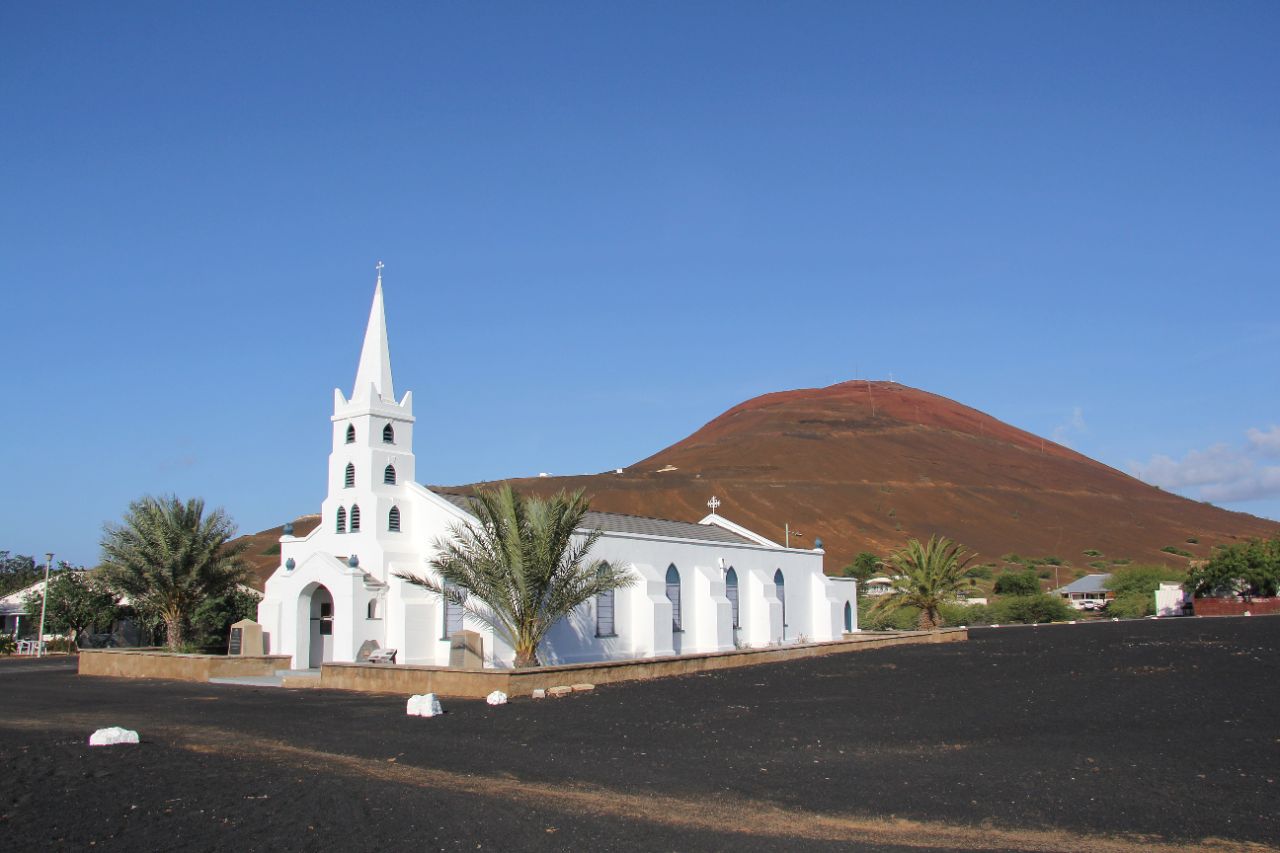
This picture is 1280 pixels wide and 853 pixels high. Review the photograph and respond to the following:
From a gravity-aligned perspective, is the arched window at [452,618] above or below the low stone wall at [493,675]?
above

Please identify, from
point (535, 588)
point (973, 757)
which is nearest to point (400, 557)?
point (535, 588)

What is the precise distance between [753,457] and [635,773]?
4809 inches

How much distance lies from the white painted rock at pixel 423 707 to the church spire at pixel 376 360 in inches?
579

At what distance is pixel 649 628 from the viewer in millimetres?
31828

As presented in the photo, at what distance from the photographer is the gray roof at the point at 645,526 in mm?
31669

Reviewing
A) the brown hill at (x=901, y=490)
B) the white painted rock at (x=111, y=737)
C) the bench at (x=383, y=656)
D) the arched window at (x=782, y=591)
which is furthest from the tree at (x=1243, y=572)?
the white painted rock at (x=111, y=737)

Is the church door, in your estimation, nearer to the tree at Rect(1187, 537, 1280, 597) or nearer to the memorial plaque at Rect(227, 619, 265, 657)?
the memorial plaque at Rect(227, 619, 265, 657)

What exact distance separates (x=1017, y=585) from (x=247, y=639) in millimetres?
58222

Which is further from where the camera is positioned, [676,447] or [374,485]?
[676,447]

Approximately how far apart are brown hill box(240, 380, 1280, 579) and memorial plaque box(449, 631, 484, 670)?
5771 centimetres

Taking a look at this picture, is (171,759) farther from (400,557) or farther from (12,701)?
(400,557)

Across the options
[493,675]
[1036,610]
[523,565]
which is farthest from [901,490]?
[493,675]

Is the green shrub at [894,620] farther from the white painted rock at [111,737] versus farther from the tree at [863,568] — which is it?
the white painted rock at [111,737]

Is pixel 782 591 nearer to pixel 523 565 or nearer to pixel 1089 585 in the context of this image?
pixel 523 565
